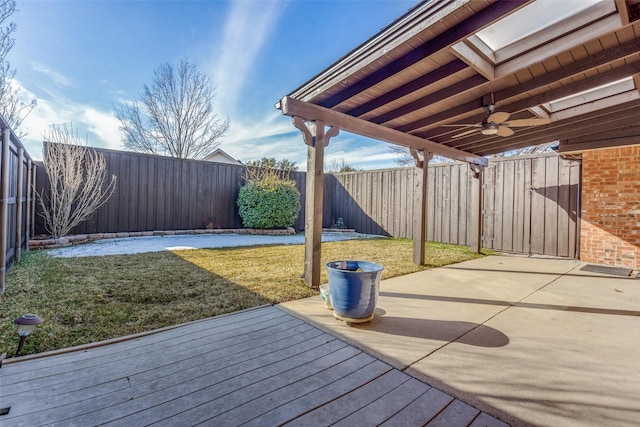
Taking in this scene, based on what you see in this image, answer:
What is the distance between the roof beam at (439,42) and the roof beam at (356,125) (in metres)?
0.31

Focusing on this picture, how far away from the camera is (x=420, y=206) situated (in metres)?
4.85

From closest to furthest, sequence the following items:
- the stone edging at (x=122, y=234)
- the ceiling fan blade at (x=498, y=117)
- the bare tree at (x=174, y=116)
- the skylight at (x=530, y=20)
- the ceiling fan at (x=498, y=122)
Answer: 1. the skylight at (x=530, y=20)
2. the ceiling fan blade at (x=498, y=117)
3. the ceiling fan at (x=498, y=122)
4. the stone edging at (x=122, y=234)
5. the bare tree at (x=174, y=116)

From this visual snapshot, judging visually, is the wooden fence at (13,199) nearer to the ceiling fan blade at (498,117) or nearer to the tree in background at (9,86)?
the tree in background at (9,86)

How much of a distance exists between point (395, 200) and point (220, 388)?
780cm

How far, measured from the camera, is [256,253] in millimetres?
5543

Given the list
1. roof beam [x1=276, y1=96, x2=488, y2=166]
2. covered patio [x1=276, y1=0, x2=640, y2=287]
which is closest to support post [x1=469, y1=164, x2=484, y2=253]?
roof beam [x1=276, y1=96, x2=488, y2=166]

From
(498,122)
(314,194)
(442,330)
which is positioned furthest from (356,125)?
(442,330)

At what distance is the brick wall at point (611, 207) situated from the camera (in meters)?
4.66

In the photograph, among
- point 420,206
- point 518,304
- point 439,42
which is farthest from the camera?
point 420,206

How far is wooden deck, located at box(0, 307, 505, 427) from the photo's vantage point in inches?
50.6

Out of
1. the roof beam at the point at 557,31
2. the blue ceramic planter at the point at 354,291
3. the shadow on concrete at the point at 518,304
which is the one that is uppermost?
the roof beam at the point at 557,31

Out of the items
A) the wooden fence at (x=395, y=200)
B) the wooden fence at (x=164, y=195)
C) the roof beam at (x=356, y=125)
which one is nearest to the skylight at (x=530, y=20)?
the roof beam at (x=356, y=125)

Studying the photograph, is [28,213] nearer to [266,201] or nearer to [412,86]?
[266,201]

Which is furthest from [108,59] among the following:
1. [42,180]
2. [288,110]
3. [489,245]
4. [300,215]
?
[489,245]
